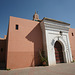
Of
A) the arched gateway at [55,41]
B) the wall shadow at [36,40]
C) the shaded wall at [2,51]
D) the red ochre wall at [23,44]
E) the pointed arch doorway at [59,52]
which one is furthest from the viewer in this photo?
the shaded wall at [2,51]

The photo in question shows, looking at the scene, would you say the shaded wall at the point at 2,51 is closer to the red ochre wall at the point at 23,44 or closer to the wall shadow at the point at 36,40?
the red ochre wall at the point at 23,44

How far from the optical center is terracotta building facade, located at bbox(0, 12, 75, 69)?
20.4 feet

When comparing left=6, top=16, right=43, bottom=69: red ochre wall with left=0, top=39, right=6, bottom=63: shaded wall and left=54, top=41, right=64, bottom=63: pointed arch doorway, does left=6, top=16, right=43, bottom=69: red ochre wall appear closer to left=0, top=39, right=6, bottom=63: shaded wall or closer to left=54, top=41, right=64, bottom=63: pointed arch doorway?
left=54, top=41, right=64, bottom=63: pointed arch doorway

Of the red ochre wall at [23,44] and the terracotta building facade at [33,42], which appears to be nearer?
the red ochre wall at [23,44]

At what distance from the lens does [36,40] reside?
7.61 meters

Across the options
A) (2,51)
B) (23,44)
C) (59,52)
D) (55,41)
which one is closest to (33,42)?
(23,44)

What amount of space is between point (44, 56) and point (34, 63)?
1.36m

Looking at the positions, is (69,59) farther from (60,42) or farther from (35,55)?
(35,55)

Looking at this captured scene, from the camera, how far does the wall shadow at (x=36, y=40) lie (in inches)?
277

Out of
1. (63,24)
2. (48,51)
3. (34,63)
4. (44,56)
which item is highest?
(63,24)

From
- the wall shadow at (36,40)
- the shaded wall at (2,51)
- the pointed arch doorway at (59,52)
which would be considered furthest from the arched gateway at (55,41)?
the shaded wall at (2,51)

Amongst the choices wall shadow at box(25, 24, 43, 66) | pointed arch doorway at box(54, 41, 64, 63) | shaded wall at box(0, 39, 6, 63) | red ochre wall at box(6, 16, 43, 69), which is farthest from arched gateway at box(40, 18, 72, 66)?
shaded wall at box(0, 39, 6, 63)

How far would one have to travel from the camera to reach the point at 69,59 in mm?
8117

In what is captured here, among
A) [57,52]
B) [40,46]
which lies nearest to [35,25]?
[40,46]
